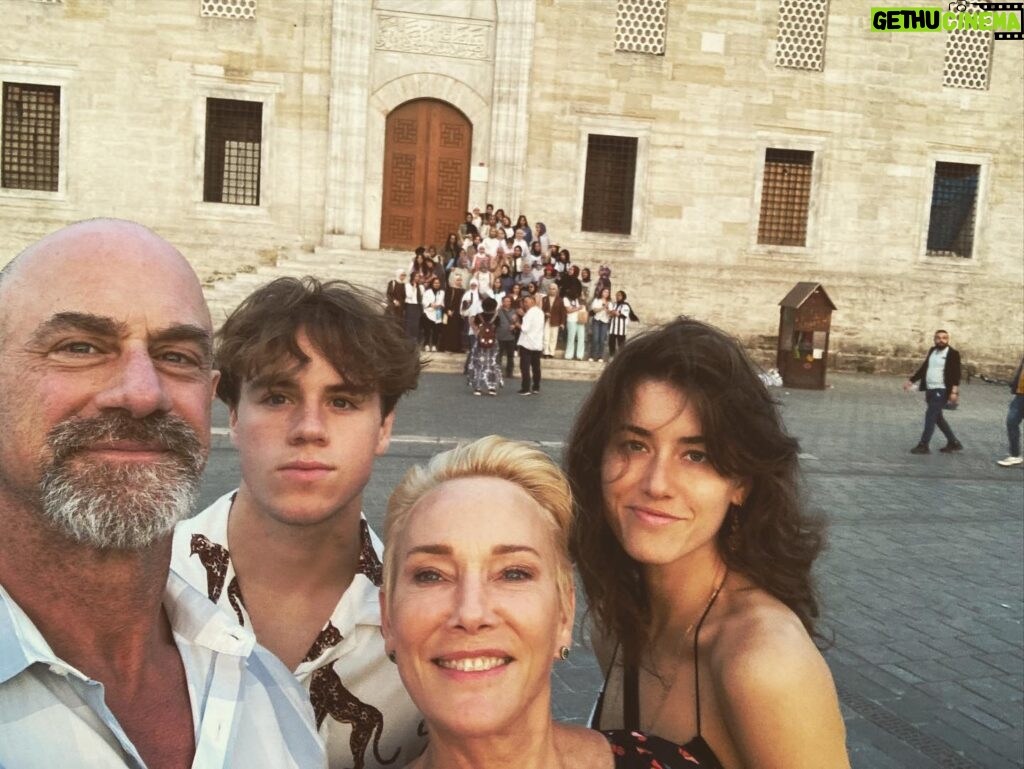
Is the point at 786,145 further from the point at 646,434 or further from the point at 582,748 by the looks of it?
the point at 582,748

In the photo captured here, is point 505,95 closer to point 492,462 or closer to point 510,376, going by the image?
point 510,376

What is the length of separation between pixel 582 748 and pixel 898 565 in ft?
20.6

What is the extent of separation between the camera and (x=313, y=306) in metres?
2.58

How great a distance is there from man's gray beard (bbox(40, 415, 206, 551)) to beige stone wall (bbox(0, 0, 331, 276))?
2022 cm

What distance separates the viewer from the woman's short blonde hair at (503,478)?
6.82 feet

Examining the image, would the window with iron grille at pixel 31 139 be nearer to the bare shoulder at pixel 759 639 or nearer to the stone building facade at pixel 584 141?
the stone building facade at pixel 584 141

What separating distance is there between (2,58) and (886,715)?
21895mm

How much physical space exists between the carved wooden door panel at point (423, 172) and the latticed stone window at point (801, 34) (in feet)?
25.5

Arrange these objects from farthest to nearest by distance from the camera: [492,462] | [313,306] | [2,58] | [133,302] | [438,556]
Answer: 1. [2,58]
2. [313,306]
3. [492,462]
4. [438,556]
5. [133,302]

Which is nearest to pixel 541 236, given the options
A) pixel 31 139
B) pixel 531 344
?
pixel 531 344

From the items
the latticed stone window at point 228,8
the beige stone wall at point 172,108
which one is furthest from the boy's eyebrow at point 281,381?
the latticed stone window at point 228,8

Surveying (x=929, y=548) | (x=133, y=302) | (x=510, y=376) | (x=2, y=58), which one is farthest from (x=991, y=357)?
(x=133, y=302)

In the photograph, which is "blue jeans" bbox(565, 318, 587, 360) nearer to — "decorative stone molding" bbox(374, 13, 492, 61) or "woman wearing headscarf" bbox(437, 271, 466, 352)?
"woman wearing headscarf" bbox(437, 271, 466, 352)

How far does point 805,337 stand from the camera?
749 inches
